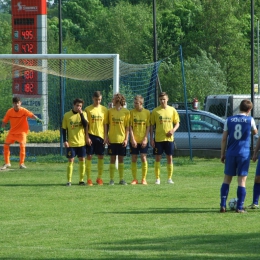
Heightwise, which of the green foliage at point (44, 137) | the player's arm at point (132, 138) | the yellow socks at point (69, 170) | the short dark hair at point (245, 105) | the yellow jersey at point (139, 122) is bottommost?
the yellow socks at point (69, 170)

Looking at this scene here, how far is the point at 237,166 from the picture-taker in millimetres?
14648

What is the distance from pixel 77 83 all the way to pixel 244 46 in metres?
27.9

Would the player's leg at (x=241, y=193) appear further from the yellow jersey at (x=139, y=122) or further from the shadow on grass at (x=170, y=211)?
the yellow jersey at (x=139, y=122)

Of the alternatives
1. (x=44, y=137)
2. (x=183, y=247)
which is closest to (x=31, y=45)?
(x=44, y=137)

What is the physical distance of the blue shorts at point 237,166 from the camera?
14.6 m

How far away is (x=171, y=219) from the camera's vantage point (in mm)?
13922

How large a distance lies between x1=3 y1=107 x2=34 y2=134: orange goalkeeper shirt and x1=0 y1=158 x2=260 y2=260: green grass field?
3797 mm

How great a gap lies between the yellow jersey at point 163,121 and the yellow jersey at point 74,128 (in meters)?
1.54

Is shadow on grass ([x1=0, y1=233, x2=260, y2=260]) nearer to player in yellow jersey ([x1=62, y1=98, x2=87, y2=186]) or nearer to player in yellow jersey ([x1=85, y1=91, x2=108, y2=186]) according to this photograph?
player in yellow jersey ([x1=62, y1=98, x2=87, y2=186])

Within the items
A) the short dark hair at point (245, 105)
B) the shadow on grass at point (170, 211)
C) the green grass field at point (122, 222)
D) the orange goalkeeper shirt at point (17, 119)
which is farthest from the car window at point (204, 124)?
the short dark hair at point (245, 105)

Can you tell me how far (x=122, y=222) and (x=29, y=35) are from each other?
19.6m

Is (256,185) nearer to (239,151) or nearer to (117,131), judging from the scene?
(239,151)

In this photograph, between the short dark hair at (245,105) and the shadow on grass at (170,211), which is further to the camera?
the shadow on grass at (170,211)

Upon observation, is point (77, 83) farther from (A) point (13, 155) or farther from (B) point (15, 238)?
(B) point (15, 238)
